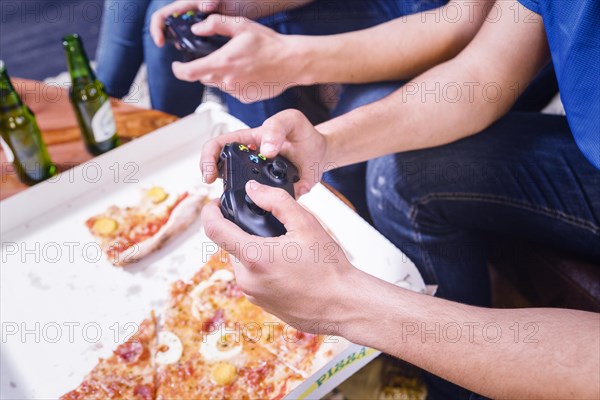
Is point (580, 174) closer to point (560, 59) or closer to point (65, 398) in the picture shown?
point (560, 59)

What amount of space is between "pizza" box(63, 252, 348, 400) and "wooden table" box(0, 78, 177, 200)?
403 mm

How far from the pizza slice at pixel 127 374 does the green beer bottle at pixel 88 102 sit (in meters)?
0.43

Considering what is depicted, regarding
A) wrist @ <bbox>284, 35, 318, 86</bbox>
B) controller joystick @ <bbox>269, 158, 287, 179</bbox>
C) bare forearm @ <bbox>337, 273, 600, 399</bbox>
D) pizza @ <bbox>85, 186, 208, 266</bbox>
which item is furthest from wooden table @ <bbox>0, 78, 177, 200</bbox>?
bare forearm @ <bbox>337, 273, 600, 399</bbox>

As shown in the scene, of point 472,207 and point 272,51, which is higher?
point 272,51

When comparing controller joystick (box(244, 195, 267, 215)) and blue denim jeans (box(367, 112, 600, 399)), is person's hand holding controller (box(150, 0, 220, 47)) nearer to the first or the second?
blue denim jeans (box(367, 112, 600, 399))

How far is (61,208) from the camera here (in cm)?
110

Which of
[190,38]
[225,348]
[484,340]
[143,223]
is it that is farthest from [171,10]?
[484,340]

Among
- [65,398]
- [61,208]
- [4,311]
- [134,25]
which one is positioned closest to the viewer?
[65,398]

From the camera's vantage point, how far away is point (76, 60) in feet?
3.75

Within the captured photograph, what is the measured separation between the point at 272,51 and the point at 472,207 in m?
0.52

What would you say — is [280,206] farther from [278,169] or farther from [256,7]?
[256,7]

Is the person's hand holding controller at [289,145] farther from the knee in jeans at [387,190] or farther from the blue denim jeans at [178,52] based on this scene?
the blue denim jeans at [178,52]

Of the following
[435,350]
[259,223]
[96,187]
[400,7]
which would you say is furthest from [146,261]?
[400,7]

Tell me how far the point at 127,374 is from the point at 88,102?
0.58m
